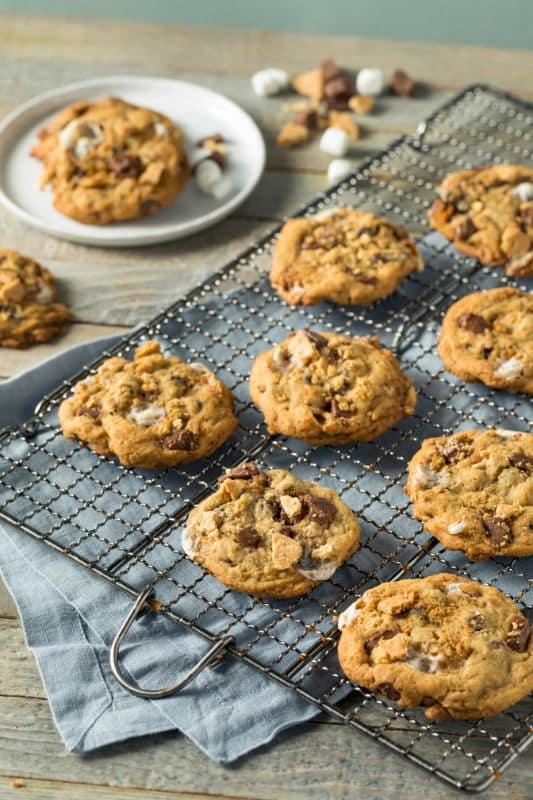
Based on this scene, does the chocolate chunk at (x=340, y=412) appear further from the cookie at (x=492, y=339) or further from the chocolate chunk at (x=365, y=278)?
the chocolate chunk at (x=365, y=278)

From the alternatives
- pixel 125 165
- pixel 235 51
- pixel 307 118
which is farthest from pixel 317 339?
pixel 235 51

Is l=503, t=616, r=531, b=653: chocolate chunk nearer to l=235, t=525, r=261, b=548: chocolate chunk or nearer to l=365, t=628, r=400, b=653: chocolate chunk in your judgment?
l=365, t=628, r=400, b=653: chocolate chunk

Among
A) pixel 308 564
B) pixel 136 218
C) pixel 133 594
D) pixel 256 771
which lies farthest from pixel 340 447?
pixel 136 218

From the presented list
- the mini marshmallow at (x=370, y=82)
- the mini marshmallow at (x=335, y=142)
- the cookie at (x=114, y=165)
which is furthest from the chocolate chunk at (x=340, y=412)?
the mini marshmallow at (x=370, y=82)

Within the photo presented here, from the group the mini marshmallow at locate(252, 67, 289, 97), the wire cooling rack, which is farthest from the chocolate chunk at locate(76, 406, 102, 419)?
the mini marshmallow at locate(252, 67, 289, 97)

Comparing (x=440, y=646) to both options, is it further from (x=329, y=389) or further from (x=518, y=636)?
(x=329, y=389)

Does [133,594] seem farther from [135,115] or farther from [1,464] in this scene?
[135,115]
